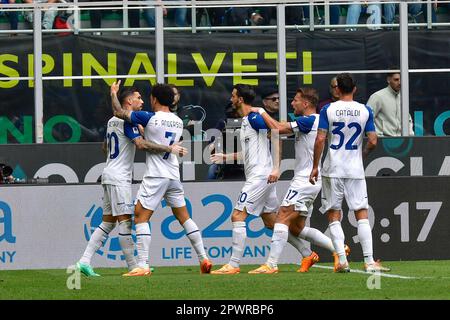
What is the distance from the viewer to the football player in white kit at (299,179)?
16.9 meters

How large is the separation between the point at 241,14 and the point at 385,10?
2057 millimetres

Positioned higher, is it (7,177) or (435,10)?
(435,10)

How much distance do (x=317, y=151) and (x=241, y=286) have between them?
214 cm

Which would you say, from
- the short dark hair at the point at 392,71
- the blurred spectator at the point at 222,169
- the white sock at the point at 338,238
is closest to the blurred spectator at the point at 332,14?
the short dark hair at the point at 392,71

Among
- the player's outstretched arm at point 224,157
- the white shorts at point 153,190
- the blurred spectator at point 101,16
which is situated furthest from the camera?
the blurred spectator at point 101,16

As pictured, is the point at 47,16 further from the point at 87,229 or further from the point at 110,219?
the point at 110,219

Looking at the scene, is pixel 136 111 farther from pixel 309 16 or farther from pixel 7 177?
pixel 309 16

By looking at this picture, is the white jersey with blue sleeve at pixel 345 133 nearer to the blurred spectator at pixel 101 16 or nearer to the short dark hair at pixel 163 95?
the short dark hair at pixel 163 95

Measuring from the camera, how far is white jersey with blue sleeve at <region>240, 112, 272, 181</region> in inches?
676

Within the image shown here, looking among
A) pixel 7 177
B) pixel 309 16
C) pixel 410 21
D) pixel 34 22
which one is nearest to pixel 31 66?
pixel 34 22

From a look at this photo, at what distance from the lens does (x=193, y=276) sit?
54.6 feet

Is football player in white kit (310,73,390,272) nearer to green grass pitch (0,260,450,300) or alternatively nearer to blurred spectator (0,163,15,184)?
green grass pitch (0,260,450,300)

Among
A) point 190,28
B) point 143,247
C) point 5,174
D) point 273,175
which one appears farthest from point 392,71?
point 143,247

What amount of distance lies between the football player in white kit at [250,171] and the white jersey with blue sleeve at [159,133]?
0.85m
